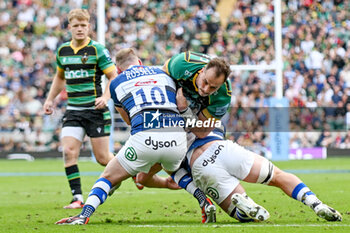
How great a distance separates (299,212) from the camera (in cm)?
743

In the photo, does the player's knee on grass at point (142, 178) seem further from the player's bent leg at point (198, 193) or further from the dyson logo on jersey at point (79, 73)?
the dyson logo on jersey at point (79, 73)

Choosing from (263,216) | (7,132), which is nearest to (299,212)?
(263,216)

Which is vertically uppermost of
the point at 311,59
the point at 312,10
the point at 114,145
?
the point at 312,10

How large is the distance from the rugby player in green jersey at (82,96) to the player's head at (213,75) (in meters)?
2.74

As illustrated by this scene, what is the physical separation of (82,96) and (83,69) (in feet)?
1.11

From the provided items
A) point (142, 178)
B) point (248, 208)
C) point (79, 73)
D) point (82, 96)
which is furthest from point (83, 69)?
point (248, 208)

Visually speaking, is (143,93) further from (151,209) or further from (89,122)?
(89,122)

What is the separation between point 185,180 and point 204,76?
1180mm

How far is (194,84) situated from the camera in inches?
254

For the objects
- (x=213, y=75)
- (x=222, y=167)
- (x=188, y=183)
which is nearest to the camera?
(x=213, y=75)

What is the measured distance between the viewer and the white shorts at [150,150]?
6246 mm

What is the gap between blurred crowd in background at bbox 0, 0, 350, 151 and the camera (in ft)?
66.8

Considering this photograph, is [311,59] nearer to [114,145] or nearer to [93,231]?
[114,145]

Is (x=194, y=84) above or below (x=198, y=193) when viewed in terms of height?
above
